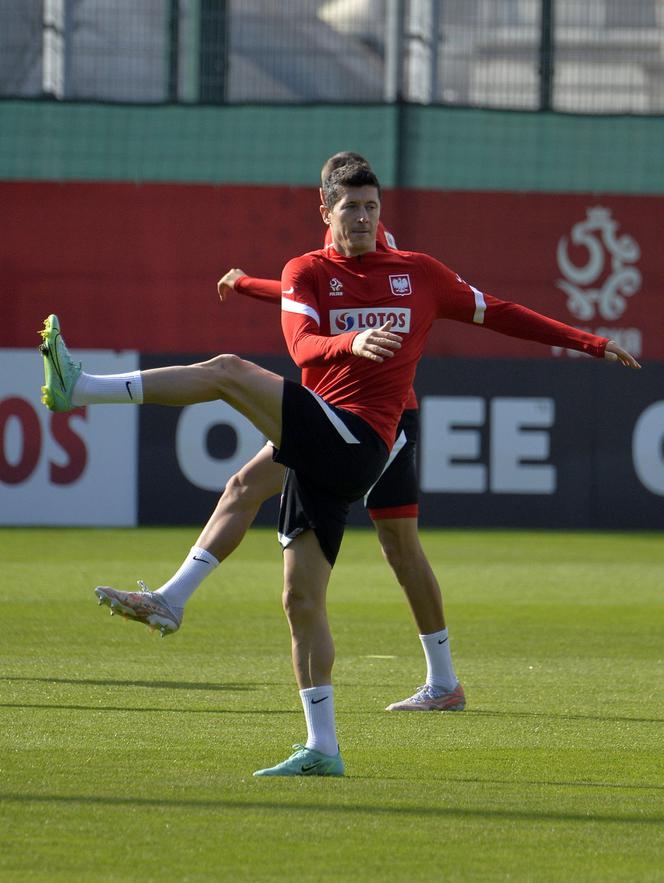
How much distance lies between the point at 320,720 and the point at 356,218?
1.70m

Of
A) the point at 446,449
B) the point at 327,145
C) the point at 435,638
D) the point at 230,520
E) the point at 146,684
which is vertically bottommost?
the point at 446,449

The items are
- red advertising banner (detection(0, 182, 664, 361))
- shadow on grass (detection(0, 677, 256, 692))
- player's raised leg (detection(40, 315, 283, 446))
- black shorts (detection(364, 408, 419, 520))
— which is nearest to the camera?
player's raised leg (detection(40, 315, 283, 446))

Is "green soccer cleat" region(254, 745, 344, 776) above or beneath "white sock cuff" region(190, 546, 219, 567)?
beneath

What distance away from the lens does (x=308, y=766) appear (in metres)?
5.71

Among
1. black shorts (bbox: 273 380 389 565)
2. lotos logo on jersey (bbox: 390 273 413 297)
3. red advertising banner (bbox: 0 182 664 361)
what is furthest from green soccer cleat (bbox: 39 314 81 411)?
red advertising banner (bbox: 0 182 664 361)

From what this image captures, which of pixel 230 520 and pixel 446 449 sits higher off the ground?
pixel 230 520

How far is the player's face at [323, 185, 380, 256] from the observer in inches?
236

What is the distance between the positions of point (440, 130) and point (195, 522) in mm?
5132

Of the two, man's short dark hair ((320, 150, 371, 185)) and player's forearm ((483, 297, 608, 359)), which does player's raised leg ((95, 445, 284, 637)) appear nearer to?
player's forearm ((483, 297, 608, 359))

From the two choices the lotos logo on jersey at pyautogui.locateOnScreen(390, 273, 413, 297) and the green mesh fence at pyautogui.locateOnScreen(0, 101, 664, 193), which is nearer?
the lotos logo on jersey at pyautogui.locateOnScreen(390, 273, 413, 297)

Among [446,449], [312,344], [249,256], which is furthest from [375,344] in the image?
[249,256]

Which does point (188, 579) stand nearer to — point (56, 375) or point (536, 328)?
point (56, 375)

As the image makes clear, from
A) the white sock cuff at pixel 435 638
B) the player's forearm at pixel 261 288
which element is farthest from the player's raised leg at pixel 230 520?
the white sock cuff at pixel 435 638

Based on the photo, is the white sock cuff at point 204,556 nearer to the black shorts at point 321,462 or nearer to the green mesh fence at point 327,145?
the black shorts at point 321,462
